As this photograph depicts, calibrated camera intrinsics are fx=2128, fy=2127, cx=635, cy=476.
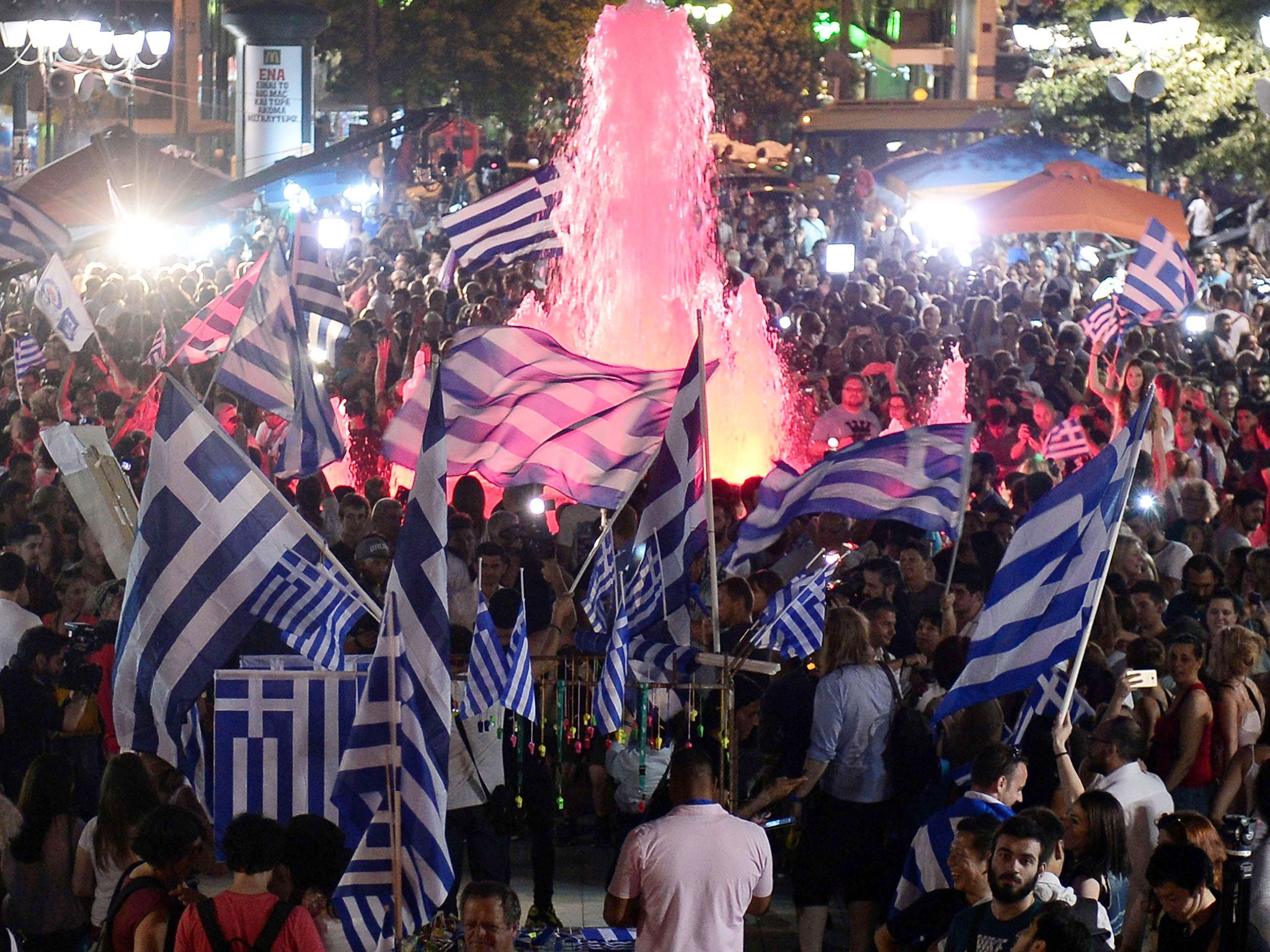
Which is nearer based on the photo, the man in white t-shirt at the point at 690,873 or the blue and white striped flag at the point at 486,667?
the man in white t-shirt at the point at 690,873

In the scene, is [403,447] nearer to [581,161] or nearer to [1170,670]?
[1170,670]

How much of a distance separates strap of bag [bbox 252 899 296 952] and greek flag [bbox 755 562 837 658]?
353 cm

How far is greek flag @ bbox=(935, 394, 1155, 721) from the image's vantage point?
322 inches

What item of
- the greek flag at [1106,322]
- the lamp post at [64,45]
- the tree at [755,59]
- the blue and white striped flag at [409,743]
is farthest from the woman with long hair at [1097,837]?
the tree at [755,59]

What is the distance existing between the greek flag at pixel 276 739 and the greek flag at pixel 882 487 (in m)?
3.73

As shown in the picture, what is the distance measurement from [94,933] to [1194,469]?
8.97 meters

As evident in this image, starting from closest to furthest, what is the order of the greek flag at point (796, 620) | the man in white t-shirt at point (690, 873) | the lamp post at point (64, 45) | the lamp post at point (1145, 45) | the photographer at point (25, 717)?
A: the man in white t-shirt at point (690, 873) → the photographer at point (25, 717) → the greek flag at point (796, 620) → the lamp post at point (1145, 45) → the lamp post at point (64, 45)

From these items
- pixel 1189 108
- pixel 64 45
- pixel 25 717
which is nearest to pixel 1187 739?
pixel 25 717

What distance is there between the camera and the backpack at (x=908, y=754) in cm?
893

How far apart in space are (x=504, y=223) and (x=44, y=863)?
43.7 feet

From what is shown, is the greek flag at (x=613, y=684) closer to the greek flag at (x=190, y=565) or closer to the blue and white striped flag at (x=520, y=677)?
the blue and white striped flag at (x=520, y=677)

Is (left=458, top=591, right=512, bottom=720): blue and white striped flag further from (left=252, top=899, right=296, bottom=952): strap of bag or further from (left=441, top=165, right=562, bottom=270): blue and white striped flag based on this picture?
(left=441, top=165, right=562, bottom=270): blue and white striped flag

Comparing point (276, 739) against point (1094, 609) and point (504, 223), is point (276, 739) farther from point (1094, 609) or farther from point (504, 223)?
point (504, 223)

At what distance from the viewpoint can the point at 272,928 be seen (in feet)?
20.2
